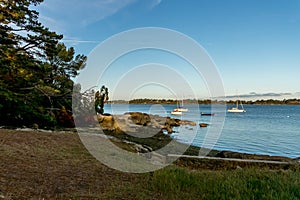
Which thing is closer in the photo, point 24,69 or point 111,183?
point 111,183

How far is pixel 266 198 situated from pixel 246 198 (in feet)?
0.77

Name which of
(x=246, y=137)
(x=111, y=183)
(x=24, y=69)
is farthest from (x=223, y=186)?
(x=246, y=137)

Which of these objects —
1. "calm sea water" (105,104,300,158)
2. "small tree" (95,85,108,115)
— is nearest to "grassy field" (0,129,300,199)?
"calm sea water" (105,104,300,158)

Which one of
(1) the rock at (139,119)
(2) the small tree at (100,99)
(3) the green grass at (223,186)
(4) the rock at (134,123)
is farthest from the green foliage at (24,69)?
(1) the rock at (139,119)

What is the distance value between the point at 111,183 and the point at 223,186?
162 centimetres

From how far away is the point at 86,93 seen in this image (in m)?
13.2

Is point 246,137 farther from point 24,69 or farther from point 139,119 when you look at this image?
point 24,69

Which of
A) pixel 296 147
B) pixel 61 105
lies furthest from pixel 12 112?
pixel 296 147

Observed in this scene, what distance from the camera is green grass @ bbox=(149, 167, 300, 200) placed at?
11.8ft

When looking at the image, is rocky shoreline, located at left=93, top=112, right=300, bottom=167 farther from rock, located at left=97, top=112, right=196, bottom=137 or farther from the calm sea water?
the calm sea water

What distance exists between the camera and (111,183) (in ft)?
13.9

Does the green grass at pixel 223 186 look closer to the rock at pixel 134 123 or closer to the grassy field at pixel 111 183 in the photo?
the grassy field at pixel 111 183

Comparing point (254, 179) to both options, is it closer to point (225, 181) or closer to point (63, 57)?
point (225, 181)

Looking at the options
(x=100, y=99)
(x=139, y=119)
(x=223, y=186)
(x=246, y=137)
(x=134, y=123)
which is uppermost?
(x=100, y=99)
